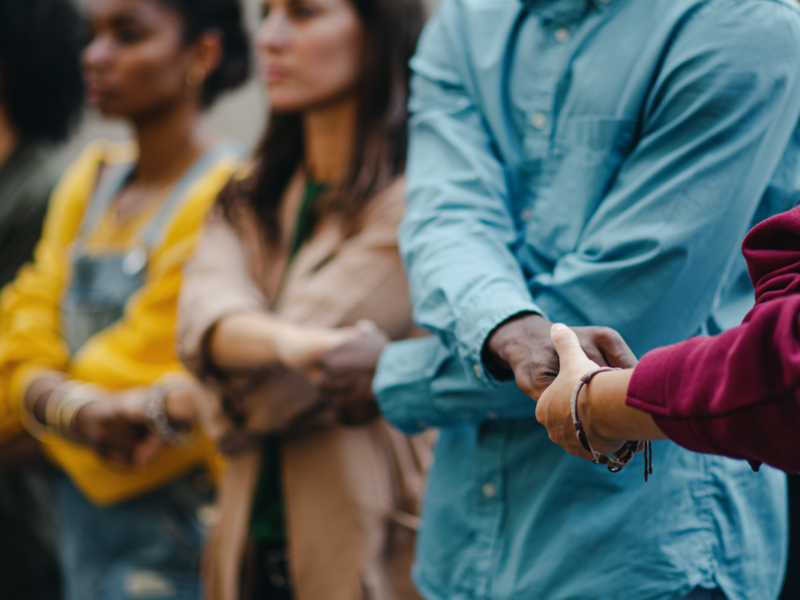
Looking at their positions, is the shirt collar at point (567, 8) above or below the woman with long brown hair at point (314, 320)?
above

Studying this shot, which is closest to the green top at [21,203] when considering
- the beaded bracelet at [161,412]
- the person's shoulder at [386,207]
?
the beaded bracelet at [161,412]

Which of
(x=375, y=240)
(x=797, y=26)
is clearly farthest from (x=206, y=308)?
Result: (x=797, y=26)

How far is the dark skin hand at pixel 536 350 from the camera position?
908 millimetres

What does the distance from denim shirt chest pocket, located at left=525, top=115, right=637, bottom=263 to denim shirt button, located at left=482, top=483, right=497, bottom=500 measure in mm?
328

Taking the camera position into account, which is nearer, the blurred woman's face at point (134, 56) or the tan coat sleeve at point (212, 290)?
the tan coat sleeve at point (212, 290)

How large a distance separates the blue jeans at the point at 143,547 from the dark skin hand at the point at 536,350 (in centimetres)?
149

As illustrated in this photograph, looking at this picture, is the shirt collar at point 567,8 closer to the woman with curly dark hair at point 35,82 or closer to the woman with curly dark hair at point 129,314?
the woman with curly dark hair at point 129,314

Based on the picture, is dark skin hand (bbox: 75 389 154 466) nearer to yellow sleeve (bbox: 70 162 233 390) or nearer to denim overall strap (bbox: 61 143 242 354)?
yellow sleeve (bbox: 70 162 233 390)

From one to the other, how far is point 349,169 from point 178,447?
0.91 metres

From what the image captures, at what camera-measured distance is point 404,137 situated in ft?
6.24

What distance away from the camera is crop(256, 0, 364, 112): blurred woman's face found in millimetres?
1920

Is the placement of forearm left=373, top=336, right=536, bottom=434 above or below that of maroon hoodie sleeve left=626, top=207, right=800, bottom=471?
below

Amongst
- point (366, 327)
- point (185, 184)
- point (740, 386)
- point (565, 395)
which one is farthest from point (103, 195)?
point (740, 386)

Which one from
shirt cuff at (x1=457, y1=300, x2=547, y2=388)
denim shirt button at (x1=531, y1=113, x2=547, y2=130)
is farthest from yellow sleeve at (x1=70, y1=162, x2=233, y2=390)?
shirt cuff at (x1=457, y1=300, x2=547, y2=388)
